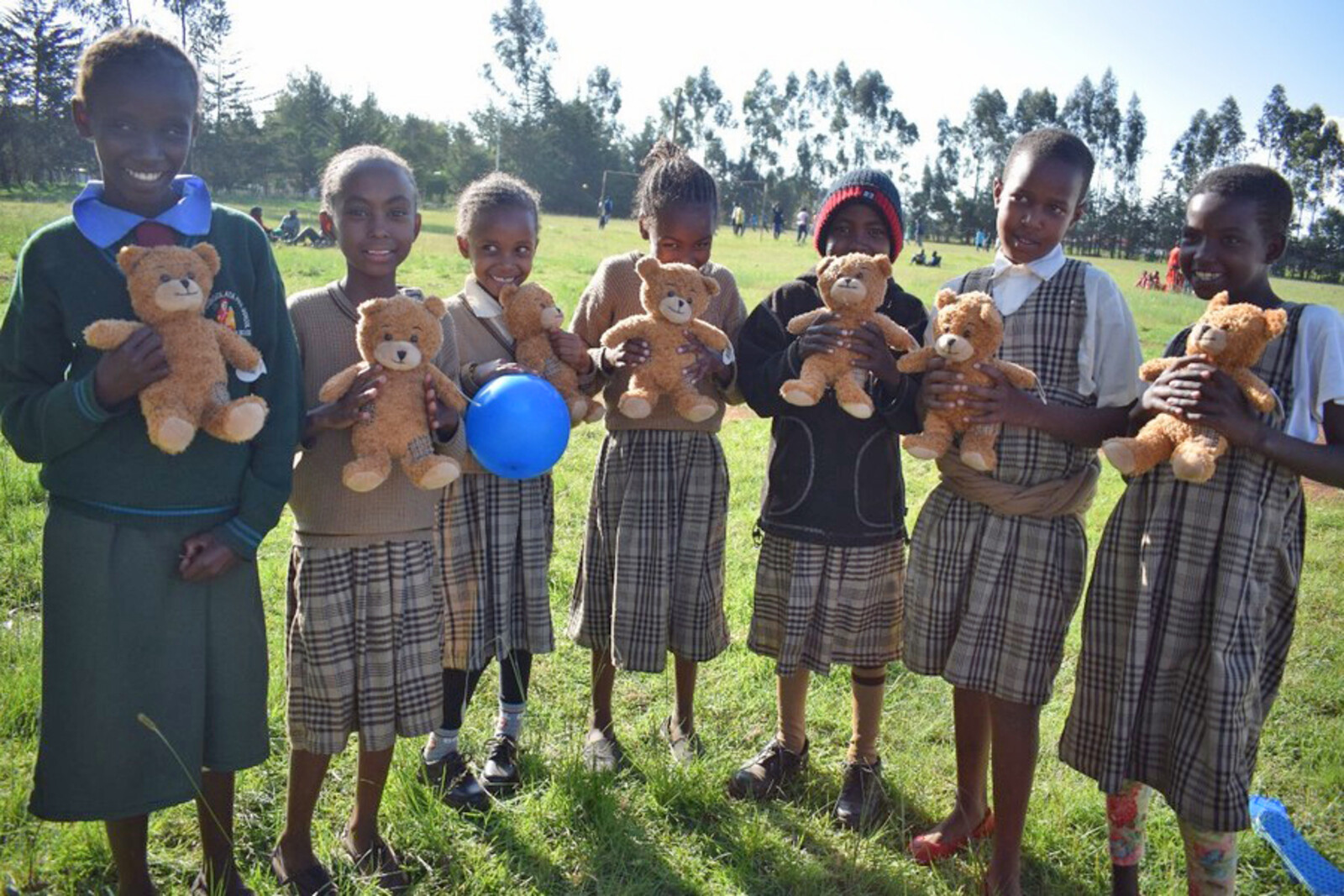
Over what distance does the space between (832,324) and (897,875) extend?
1.53 metres

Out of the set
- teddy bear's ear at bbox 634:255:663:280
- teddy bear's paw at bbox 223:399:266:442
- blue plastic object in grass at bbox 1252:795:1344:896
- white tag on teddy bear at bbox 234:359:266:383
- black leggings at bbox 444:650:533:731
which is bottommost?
blue plastic object in grass at bbox 1252:795:1344:896

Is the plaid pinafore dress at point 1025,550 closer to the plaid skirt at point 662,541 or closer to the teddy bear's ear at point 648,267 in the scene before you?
the plaid skirt at point 662,541

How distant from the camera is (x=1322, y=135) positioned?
4075 centimetres

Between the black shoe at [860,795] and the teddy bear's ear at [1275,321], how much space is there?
1.65 metres

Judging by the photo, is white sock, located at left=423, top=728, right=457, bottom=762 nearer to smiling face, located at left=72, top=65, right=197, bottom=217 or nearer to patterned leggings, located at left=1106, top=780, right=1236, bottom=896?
smiling face, located at left=72, top=65, right=197, bottom=217

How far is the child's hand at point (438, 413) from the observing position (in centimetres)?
216

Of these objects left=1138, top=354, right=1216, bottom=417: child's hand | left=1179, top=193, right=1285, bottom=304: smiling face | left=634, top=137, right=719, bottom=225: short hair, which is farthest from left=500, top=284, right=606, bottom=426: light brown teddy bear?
left=1179, top=193, right=1285, bottom=304: smiling face

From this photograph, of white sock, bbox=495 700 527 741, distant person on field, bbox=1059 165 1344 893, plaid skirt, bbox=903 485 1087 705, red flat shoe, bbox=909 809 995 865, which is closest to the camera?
distant person on field, bbox=1059 165 1344 893

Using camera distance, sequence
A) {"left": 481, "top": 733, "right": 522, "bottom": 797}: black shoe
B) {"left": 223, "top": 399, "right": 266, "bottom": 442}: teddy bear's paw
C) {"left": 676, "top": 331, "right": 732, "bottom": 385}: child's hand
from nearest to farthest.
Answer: {"left": 223, "top": 399, "right": 266, "bottom": 442}: teddy bear's paw, {"left": 676, "top": 331, "right": 732, "bottom": 385}: child's hand, {"left": 481, "top": 733, "right": 522, "bottom": 797}: black shoe

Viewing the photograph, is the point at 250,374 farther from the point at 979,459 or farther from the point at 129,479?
the point at 979,459

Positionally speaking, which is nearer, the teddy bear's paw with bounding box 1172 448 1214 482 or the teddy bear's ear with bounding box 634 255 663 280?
the teddy bear's paw with bounding box 1172 448 1214 482

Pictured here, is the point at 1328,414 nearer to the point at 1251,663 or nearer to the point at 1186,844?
the point at 1251,663

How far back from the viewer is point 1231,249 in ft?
6.68

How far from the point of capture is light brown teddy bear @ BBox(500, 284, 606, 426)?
2.47m
